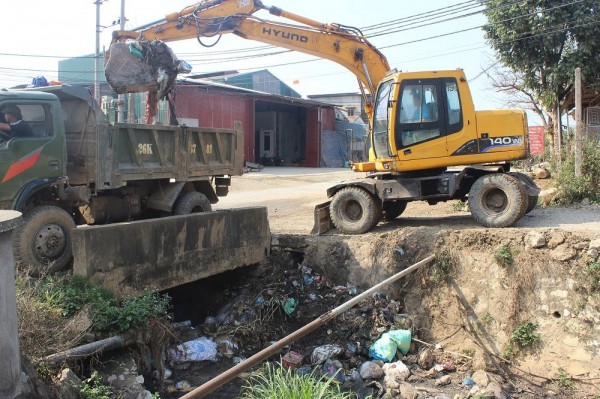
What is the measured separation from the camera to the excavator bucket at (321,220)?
9.35 meters

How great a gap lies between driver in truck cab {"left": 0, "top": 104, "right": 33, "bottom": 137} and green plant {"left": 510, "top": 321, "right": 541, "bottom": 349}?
688cm

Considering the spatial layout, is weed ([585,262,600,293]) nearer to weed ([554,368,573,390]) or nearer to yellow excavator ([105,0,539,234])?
weed ([554,368,573,390])

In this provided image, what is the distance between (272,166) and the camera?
2773 centimetres

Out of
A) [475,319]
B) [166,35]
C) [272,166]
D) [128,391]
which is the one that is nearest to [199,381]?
[128,391]

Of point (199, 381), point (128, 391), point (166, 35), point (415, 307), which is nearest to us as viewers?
point (128, 391)

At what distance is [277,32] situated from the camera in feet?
33.8

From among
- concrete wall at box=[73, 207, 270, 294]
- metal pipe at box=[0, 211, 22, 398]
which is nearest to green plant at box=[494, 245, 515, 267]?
concrete wall at box=[73, 207, 270, 294]

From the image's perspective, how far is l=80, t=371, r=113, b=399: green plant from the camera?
13.9ft

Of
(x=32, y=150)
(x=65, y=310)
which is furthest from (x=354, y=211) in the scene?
(x=65, y=310)

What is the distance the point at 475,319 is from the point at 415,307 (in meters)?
0.89

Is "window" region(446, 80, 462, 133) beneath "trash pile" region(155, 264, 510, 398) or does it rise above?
above

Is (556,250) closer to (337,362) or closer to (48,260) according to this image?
(337,362)

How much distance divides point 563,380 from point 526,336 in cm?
70

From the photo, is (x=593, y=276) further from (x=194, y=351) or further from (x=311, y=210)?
(x=311, y=210)
